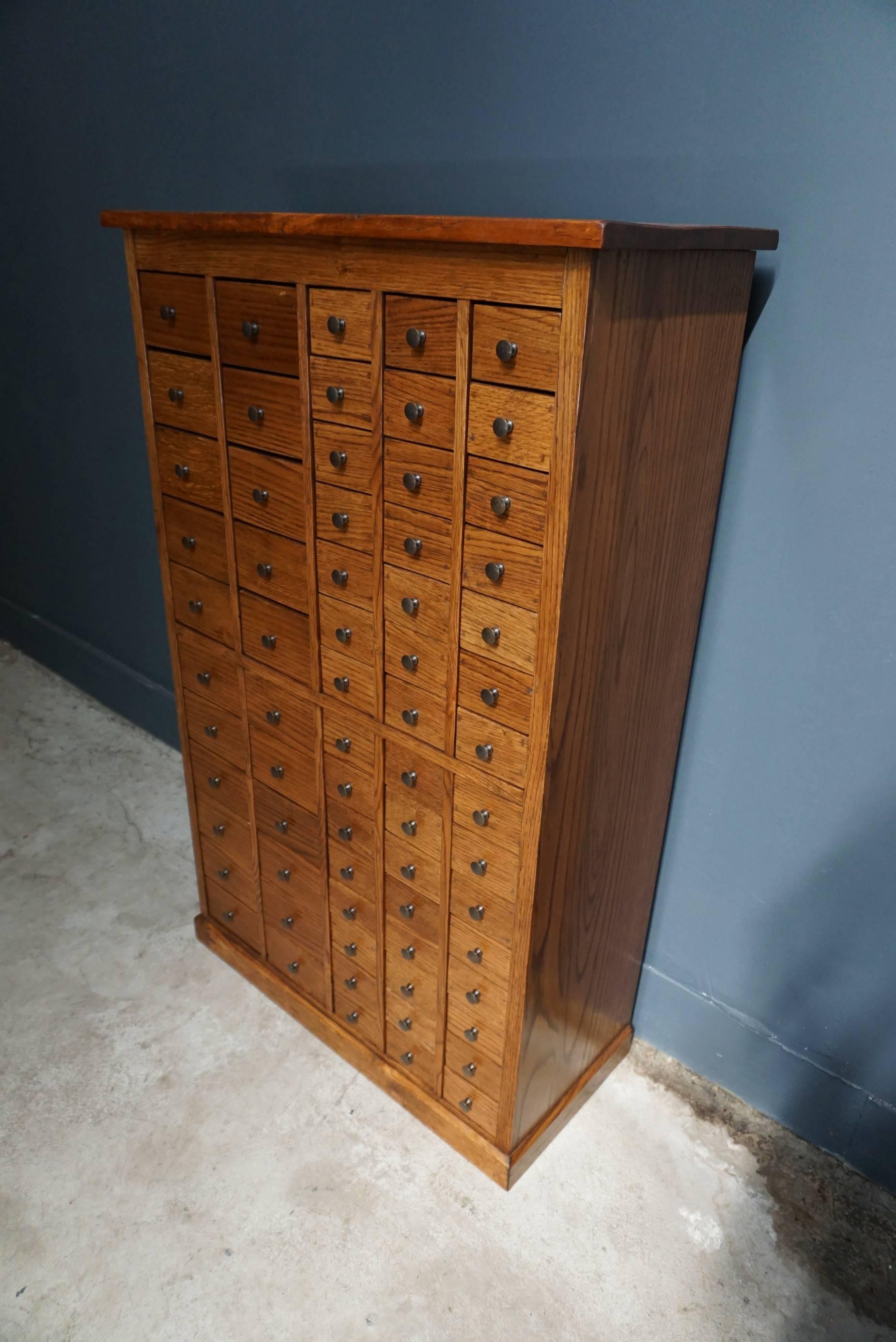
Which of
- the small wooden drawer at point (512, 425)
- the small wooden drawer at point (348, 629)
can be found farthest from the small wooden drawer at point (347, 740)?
the small wooden drawer at point (512, 425)

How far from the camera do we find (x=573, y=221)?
3.08ft

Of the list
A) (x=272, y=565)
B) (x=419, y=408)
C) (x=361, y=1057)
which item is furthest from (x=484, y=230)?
(x=361, y=1057)

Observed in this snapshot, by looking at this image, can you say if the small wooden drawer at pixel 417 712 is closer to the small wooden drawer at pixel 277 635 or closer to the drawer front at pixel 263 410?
the small wooden drawer at pixel 277 635

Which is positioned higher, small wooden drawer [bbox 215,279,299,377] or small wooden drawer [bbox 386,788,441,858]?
small wooden drawer [bbox 215,279,299,377]

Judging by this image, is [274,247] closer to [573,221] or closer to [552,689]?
[573,221]

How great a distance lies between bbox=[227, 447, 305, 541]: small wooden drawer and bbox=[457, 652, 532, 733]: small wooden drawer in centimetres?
39

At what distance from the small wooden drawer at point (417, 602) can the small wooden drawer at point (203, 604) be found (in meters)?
0.45

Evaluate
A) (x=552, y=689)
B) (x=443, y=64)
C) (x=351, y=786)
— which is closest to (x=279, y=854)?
(x=351, y=786)

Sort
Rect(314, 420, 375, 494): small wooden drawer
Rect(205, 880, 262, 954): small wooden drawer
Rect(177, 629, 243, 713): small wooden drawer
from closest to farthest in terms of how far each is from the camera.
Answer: Rect(314, 420, 375, 494): small wooden drawer → Rect(177, 629, 243, 713): small wooden drawer → Rect(205, 880, 262, 954): small wooden drawer

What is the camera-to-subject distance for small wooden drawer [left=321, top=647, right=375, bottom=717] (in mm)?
1481

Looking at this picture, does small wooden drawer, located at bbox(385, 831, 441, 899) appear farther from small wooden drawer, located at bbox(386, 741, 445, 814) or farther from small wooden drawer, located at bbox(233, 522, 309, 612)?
small wooden drawer, located at bbox(233, 522, 309, 612)

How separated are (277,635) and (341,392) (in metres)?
0.48

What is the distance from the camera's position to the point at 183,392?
5.23ft

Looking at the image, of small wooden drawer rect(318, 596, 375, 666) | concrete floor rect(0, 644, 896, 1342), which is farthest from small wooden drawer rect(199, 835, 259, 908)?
small wooden drawer rect(318, 596, 375, 666)
